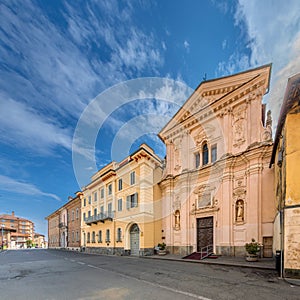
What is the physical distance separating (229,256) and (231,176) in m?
5.39

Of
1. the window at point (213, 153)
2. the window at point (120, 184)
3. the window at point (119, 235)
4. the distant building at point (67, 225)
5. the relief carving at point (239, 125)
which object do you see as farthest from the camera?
the distant building at point (67, 225)

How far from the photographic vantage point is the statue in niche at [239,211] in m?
15.5

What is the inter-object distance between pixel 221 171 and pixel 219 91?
6653 mm

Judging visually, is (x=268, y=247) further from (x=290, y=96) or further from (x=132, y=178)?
(x=132, y=178)

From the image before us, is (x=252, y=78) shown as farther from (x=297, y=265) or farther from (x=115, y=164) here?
(x=115, y=164)

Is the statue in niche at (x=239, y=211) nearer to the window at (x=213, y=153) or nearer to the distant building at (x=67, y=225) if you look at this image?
the window at (x=213, y=153)

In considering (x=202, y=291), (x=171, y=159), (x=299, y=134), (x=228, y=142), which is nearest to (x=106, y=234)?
(x=171, y=159)

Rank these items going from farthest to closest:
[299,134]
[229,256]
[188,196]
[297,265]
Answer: [188,196]
[229,256]
[299,134]
[297,265]

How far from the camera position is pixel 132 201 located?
72.9 feet

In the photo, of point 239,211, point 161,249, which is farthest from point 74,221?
point 239,211

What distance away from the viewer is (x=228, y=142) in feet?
57.0

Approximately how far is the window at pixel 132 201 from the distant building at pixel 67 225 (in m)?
14.7

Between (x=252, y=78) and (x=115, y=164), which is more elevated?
(x=252, y=78)

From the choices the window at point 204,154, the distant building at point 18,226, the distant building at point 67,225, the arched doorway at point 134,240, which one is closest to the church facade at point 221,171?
the window at point 204,154
